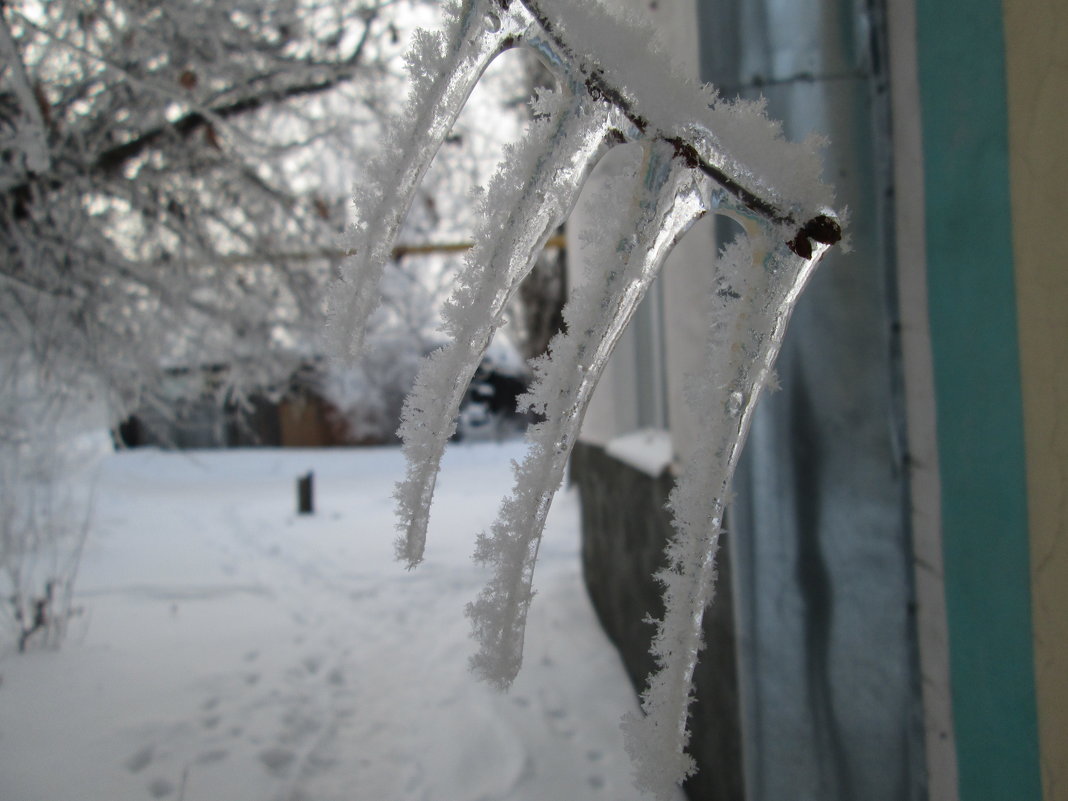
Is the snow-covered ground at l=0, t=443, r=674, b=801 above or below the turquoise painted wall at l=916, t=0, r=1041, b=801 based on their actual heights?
below

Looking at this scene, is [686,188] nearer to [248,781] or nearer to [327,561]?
[248,781]

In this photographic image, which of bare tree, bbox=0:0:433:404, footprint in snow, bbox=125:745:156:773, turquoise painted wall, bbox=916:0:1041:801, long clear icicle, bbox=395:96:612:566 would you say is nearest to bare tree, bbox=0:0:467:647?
bare tree, bbox=0:0:433:404

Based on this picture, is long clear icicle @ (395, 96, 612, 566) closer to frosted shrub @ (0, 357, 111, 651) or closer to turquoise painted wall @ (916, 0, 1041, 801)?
turquoise painted wall @ (916, 0, 1041, 801)

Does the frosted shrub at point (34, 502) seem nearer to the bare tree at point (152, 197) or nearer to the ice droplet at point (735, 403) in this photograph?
the bare tree at point (152, 197)

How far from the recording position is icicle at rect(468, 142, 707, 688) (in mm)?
864

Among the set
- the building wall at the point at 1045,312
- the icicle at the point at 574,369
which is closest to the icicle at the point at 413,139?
the icicle at the point at 574,369

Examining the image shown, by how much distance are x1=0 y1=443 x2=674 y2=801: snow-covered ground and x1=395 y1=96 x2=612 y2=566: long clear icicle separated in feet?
6.32

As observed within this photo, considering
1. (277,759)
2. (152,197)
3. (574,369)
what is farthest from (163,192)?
(574,369)

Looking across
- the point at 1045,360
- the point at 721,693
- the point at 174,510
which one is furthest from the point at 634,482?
the point at 174,510

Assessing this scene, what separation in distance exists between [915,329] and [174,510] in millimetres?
9590

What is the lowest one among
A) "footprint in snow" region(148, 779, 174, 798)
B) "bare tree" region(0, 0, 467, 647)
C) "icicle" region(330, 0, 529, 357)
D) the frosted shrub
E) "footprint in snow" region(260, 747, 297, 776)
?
"footprint in snow" region(260, 747, 297, 776)

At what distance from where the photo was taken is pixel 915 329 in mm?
1497

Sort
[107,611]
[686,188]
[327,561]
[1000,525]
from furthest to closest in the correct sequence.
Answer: [327,561] < [107,611] < [1000,525] < [686,188]

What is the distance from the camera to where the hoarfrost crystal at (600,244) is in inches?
33.9
